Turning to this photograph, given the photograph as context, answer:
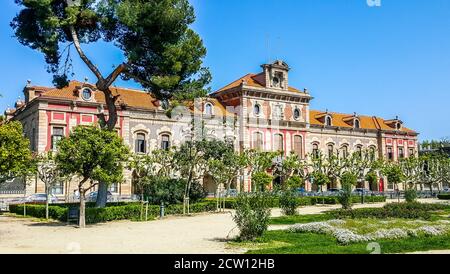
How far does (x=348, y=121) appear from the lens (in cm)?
5356

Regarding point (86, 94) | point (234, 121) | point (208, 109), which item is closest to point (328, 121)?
point (234, 121)

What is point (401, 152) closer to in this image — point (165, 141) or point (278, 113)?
point (278, 113)

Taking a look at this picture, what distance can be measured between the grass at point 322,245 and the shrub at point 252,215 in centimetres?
32

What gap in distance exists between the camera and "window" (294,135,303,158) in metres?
47.0

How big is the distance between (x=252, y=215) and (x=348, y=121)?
43.2m

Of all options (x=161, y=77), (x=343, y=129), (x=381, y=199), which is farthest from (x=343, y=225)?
(x=343, y=129)

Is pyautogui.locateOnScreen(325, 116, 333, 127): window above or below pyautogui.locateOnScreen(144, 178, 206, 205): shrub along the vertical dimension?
above

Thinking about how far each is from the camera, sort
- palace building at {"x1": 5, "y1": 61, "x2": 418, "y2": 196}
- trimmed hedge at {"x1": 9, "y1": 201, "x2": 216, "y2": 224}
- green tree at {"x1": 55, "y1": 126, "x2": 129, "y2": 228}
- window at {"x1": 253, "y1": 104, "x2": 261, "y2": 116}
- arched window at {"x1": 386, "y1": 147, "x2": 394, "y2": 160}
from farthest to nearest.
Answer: arched window at {"x1": 386, "y1": 147, "x2": 394, "y2": 160} < window at {"x1": 253, "y1": 104, "x2": 261, "y2": 116} < palace building at {"x1": 5, "y1": 61, "x2": 418, "y2": 196} < trimmed hedge at {"x1": 9, "y1": 201, "x2": 216, "y2": 224} < green tree at {"x1": 55, "y1": 126, "x2": 129, "y2": 228}

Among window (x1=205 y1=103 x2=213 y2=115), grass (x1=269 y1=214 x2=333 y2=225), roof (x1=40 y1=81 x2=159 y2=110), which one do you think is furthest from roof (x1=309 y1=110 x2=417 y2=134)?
grass (x1=269 y1=214 x2=333 y2=225)

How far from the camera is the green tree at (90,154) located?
17875 millimetres

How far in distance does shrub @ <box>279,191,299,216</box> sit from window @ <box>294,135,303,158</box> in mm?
24651

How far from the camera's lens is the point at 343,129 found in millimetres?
51906

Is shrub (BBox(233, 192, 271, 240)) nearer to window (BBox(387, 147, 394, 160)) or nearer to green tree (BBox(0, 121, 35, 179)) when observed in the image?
green tree (BBox(0, 121, 35, 179))

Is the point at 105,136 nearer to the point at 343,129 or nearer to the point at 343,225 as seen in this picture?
the point at 343,225
